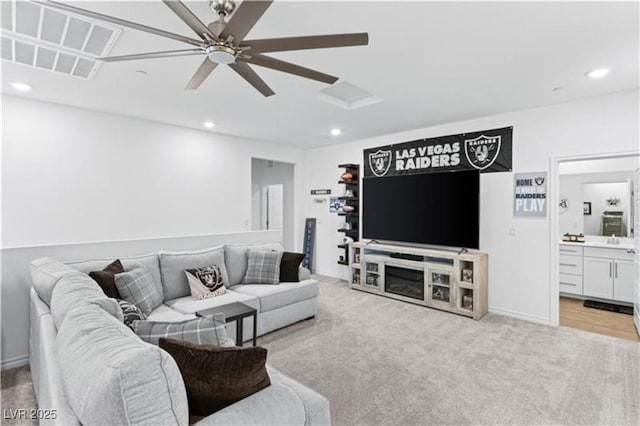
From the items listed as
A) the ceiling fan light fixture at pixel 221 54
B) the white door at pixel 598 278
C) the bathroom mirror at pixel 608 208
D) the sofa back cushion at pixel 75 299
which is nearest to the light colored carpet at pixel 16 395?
the sofa back cushion at pixel 75 299

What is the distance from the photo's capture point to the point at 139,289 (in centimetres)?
282

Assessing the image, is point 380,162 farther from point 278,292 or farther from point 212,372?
point 212,372

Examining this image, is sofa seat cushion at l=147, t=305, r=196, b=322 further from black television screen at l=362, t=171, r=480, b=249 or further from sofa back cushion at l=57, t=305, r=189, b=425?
black television screen at l=362, t=171, r=480, b=249

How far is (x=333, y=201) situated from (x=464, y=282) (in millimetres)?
2915

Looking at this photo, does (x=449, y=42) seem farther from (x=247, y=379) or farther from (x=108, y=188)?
(x=108, y=188)

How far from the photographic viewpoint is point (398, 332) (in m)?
3.59

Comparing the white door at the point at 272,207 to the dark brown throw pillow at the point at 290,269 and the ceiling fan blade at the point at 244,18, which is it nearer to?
the dark brown throw pillow at the point at 290,269

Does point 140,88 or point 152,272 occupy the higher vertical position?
point 140,88

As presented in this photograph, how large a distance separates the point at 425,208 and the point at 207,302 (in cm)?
322

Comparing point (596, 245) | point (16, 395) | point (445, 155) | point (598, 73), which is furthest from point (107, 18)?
point (596, 245)

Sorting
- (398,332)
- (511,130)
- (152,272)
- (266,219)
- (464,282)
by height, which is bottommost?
(398,332)

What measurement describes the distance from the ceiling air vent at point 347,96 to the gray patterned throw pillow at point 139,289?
264 cm

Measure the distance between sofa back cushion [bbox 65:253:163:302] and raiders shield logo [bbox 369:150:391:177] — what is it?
12.3 feet

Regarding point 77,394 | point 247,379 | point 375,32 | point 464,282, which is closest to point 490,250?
point 464,282
